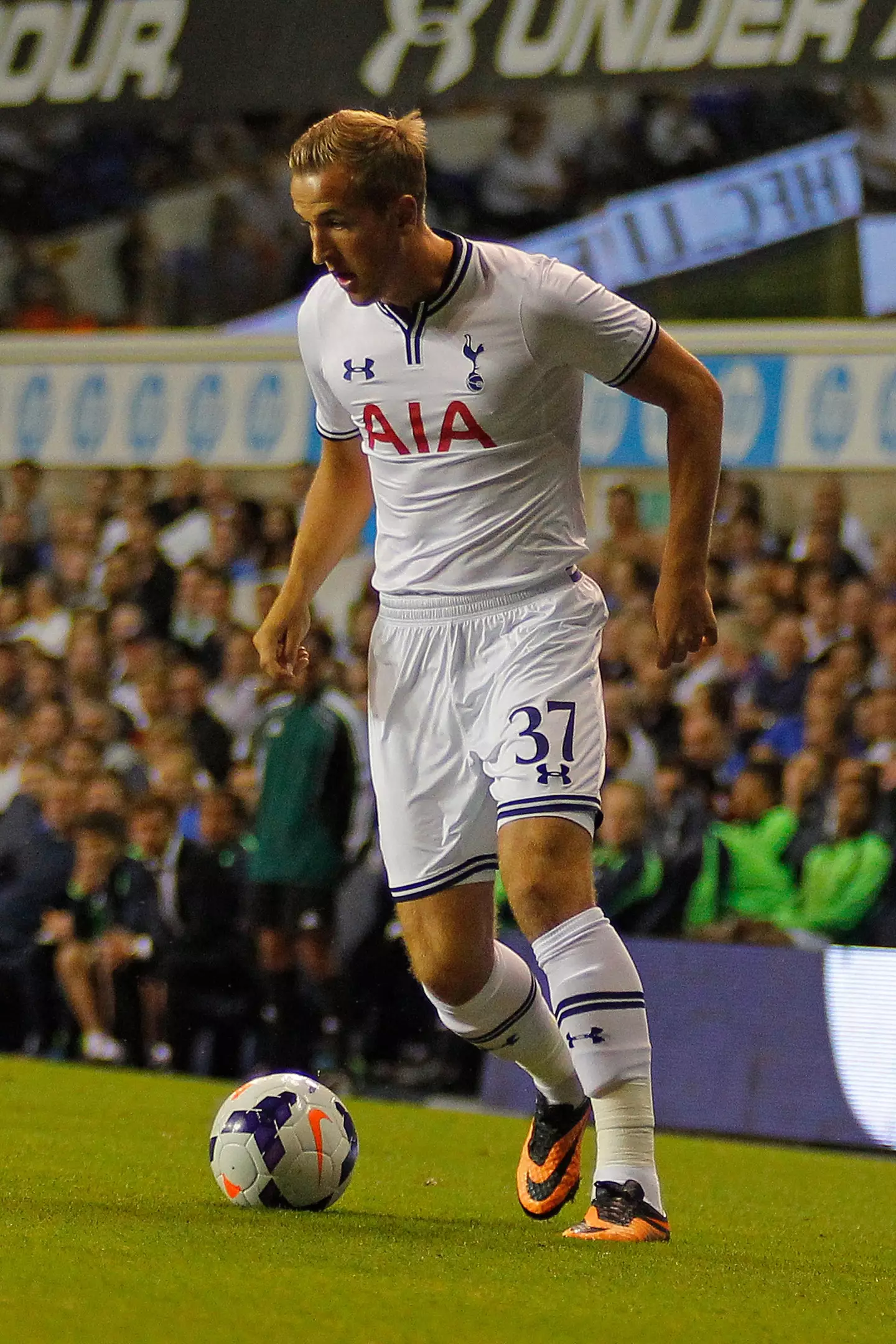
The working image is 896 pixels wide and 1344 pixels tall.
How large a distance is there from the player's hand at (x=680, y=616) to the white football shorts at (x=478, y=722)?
0.17 metres

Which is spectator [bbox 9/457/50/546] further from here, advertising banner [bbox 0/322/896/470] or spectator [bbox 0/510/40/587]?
advertising banner [bbox 0/322/896/470]

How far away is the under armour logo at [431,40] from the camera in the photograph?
11.7 metres

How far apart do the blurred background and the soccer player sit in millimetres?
4015

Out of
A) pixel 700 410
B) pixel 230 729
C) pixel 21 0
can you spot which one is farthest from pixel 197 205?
pixel 700 410

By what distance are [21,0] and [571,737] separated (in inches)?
422

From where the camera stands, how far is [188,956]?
31.4 ft

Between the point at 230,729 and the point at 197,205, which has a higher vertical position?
the point at 197,205

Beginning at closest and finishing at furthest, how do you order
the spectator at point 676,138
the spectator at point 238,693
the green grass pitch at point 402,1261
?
Answer: 1. the green grass pitch at point 402,1261
2. the spectator at point 238,693
3. the spectator at point 676,138

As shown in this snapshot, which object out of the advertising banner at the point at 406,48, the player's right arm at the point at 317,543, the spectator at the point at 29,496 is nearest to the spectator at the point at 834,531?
the advertising banner at the point at 406,48

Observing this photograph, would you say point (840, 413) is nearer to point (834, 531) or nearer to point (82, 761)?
point (834, 531)

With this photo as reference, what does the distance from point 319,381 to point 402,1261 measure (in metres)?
2.01

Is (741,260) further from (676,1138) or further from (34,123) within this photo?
(676,1138)

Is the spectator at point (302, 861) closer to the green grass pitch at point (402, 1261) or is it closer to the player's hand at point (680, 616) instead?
the green grass pitch at point (402, 1261)

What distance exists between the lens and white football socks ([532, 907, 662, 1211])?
4.02 meters
